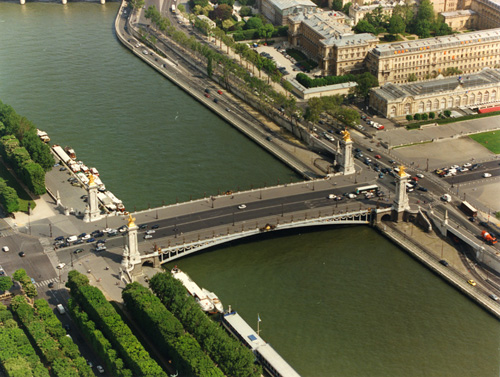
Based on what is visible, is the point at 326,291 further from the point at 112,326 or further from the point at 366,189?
the point at 112,326

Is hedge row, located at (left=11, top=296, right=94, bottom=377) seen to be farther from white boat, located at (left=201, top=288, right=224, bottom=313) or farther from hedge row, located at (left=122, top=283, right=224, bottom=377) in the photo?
white boat, located at (left=201, top=288, right=224, bottom=313)

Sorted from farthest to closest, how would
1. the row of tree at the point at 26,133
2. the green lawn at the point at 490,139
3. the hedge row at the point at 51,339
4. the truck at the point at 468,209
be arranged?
the green lawn at the point at 490,139 < the row of tree at the point at 26,133 < the truck at the point at 468,209 < the hedge row at the point at 51,339

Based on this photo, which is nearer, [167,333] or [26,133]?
[167,333]

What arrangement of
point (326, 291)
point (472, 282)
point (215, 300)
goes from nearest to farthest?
1. point (215, 300)
2. point (326, 291)
3. point (472, 282)

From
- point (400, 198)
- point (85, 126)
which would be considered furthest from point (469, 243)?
point (85, 126)

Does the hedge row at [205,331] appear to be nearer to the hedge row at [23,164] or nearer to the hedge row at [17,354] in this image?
the hedge row at [17,354]

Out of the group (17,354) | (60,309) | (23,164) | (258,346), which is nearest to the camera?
(17,354)

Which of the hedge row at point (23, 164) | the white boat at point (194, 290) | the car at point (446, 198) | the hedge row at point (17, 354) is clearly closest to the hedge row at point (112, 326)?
the hedge row at point (17, 354)

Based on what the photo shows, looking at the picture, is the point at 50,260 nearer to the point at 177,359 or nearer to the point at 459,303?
the point at 177,359

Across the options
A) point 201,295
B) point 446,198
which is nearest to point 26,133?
point 201,295
